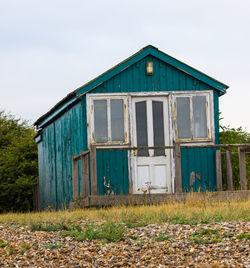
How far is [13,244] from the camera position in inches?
329

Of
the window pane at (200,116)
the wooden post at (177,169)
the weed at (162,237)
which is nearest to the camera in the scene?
the weed at (162,237)

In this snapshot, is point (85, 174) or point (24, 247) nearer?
point (24, 247)

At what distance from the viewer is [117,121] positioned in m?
14.2

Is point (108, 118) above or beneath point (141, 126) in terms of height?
above

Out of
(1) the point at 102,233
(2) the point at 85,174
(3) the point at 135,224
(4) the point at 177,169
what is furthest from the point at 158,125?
(1) the point at 102,233

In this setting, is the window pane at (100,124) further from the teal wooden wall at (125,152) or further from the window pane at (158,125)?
the window pane at (158,125)

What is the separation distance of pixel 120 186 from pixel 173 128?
2060mm

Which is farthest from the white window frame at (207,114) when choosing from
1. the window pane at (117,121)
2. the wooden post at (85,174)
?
the wooden post at (85,174)

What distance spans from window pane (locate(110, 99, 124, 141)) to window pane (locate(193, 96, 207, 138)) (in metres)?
1.96

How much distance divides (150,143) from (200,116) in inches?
60.9

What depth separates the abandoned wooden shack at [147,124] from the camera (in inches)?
555

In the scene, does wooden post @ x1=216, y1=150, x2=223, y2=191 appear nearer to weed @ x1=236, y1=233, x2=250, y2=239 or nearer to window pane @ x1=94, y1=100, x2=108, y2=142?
window pane @ x1=94, y1=100, x2=108, y2=142

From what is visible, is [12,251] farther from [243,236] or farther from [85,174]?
[85,174]

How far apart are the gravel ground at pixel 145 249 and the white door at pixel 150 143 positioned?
16.6 ft
